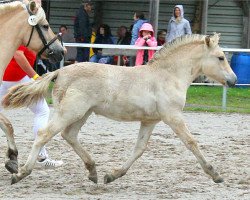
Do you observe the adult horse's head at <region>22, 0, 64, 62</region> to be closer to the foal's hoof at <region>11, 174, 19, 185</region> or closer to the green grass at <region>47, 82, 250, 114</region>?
the foal's hoof at <region>11, 174, 19, 185</region>

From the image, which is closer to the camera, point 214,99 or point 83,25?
point 214,99

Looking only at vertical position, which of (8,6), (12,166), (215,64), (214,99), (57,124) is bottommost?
(214,99)

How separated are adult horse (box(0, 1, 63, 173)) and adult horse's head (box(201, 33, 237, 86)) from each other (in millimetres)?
1544

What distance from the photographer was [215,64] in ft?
31.0

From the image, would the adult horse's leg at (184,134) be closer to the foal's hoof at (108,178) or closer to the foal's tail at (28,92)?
the foal's hoof at (108,178)

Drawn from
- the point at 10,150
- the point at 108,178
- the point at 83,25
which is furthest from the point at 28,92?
the point at 83,25

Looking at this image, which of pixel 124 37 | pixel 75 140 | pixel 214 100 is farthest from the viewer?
pixel 124 37

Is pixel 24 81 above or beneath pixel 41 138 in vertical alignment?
above

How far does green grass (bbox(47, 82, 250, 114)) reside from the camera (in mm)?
17500

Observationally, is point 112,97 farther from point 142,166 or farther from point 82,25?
point 82,25

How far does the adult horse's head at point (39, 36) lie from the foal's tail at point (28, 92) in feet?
1.66

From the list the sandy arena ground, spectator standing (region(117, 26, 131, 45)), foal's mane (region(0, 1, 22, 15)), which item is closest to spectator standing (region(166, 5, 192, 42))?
spectator standing (region(117, 26, 131, 45))

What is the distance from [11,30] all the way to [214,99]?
34.0ft

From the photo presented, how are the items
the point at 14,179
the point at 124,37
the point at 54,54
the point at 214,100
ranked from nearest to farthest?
1. the point at 14,179
2. the point at 54,54
3. the point at 214,100
4. the point at 124,37
